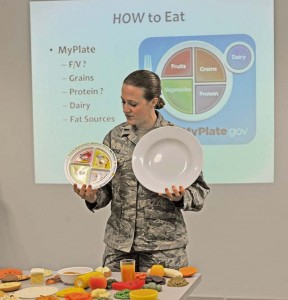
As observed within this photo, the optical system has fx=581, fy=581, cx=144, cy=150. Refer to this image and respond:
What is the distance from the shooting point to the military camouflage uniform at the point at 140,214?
87.2 inches

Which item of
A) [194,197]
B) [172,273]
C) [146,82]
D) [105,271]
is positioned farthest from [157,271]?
[146,82]

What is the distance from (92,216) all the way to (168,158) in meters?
1.55

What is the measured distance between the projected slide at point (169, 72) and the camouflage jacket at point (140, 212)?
1334 millimetres

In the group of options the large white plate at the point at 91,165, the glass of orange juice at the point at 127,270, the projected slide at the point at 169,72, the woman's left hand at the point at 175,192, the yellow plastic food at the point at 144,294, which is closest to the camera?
the yellow plastic food at the point at 144,294

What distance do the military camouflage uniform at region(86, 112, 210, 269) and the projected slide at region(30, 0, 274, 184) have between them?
1334 mm

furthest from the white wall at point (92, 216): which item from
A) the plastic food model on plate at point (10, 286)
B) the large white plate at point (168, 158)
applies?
the plastic food model on plate at point (10, 286)

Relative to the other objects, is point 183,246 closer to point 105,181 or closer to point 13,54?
point 105,181

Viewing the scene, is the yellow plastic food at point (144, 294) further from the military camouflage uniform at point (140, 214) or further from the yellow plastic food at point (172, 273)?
the military camouflage uniform at point (140, 214)

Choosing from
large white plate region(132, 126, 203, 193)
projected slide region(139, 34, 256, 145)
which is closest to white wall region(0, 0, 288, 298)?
projected slide region(139, 34, 256, 145)

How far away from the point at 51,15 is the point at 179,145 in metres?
1.75

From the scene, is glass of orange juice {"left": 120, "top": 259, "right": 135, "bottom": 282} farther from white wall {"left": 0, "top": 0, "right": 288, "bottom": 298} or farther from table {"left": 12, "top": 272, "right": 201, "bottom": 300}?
white wall {"left": 0, "top": 0, "right": 288, "bottom": 298}

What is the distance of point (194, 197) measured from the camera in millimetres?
2215

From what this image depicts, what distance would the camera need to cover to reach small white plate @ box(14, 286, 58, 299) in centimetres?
191

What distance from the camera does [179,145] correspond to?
2.37 meters
